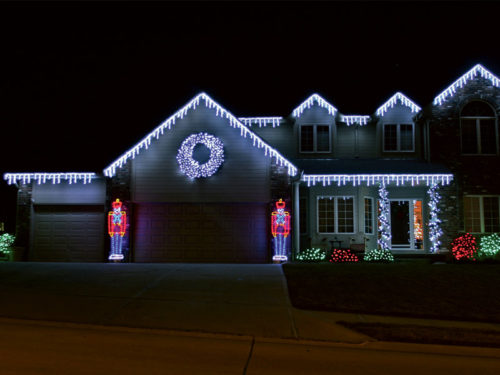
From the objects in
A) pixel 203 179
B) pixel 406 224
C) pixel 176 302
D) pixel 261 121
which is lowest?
pixel 176 302

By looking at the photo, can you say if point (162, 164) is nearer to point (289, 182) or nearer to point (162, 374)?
point (289, 182)

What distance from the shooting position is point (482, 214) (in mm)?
18281

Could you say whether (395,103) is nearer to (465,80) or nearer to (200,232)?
(465,80)

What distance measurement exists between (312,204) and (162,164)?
6.13 metres

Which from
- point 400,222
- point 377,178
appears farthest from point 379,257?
point 400,222

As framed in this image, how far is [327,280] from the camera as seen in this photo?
12266 mm

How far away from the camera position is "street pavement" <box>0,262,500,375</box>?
237 inches

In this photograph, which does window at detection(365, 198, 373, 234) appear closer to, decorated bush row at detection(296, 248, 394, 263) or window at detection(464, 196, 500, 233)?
decorated bush row at detection(296, 248, 394, 263)

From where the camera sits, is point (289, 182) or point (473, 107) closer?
point (289, 182)

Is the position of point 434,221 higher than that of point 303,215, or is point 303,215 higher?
point 303,215

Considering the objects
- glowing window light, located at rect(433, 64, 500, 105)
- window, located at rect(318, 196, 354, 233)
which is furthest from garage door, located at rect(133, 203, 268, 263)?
glowing window light, located at rect(433, 64, 500, 105)

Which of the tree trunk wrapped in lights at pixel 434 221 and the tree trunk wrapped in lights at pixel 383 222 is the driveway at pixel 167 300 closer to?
the tree trunk wrapped in lights at pixel 383 222

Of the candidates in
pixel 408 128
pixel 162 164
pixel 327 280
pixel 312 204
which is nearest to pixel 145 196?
pixel 162 164

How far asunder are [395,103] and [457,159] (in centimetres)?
339
